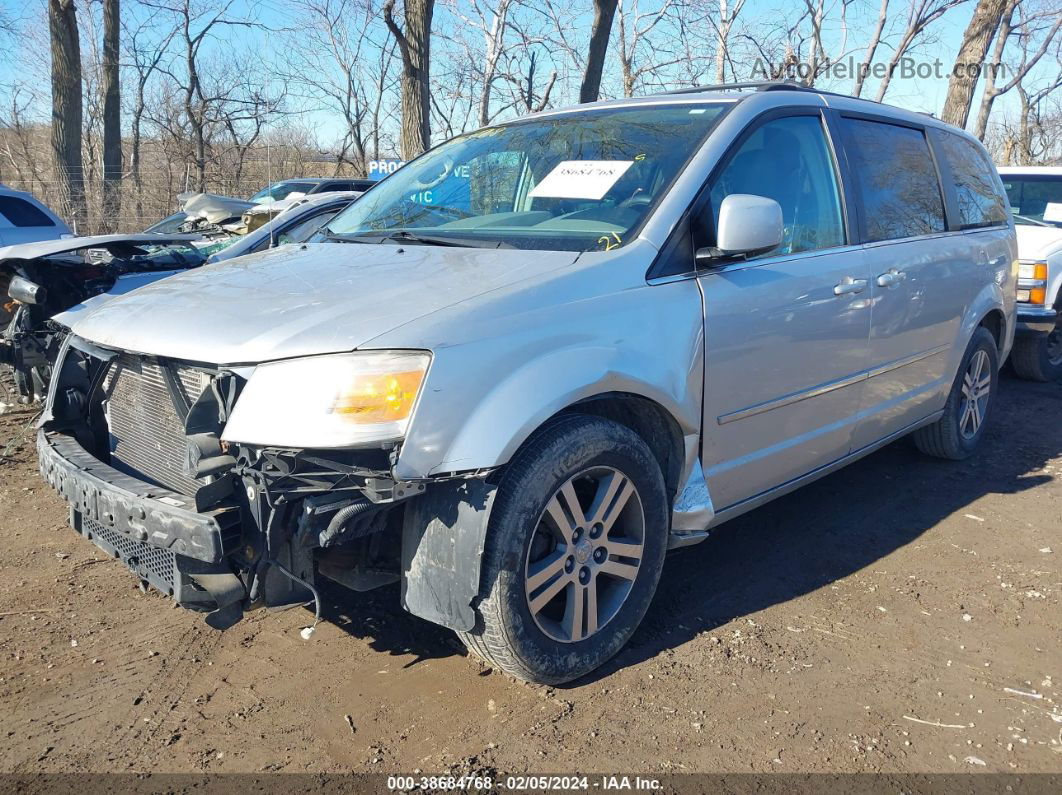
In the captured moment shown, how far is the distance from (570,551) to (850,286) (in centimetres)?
186

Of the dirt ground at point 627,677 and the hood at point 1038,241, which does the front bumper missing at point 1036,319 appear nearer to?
the hood at point 1038,241

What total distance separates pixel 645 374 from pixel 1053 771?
66.2 inches

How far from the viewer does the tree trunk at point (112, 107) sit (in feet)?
53.1

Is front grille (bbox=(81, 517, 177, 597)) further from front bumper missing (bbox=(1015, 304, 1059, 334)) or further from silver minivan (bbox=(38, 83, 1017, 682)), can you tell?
front bumper missing (bbox=(1015, 304, 1059, 334))

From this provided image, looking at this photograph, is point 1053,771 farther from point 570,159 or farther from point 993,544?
point 570,159

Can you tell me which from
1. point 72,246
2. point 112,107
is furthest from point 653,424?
point 112,107

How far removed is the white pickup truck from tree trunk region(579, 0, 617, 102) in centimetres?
688

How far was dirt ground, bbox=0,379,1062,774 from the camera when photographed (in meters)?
2.65

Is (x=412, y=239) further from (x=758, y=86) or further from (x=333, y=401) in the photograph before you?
(x=758, y=86)

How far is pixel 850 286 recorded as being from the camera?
384 centimetres

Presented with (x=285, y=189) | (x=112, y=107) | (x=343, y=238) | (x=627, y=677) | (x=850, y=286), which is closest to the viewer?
(x=627, y=677)

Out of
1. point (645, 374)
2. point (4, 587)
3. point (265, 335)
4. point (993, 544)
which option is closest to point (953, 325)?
point (993, 544)

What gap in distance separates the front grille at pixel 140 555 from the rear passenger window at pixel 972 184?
4436mm

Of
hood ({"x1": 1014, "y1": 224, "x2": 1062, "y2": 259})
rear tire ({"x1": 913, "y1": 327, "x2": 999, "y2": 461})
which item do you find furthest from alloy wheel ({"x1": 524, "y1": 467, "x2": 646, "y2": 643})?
hood ({"x1": 1014, "y1": 224, "x2": 1062, "y2": 259})
